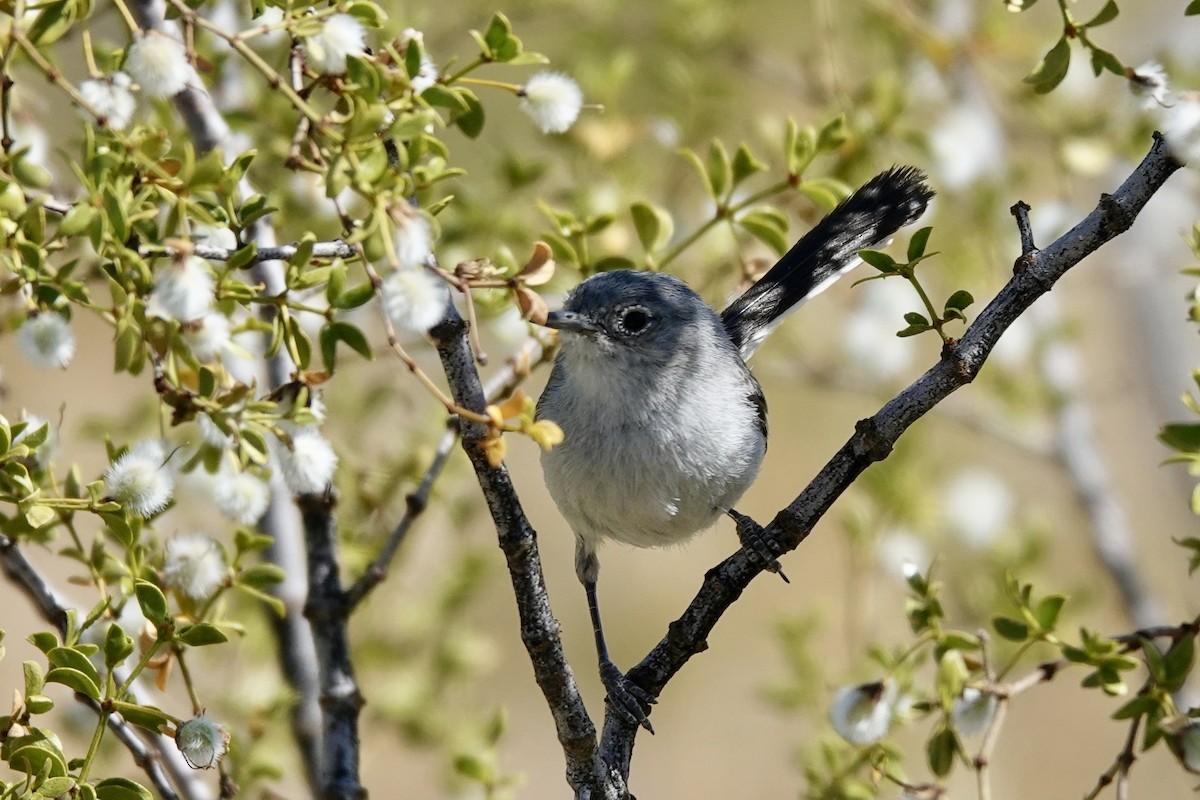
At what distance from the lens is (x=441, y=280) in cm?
155

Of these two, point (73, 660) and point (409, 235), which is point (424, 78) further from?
point (73, 660)

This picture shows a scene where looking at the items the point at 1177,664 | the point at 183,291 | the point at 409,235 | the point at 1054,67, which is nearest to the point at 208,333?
the point at 183,291

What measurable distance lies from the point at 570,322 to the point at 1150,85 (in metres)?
1.15

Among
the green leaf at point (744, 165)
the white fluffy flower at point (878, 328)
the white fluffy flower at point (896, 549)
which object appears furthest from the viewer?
the white fluffy flower at point (878, 328)

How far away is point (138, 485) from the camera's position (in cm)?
164

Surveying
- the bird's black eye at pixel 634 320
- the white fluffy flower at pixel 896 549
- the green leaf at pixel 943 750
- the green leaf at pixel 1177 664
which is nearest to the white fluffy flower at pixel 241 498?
the bird's black eye at pixel 634 320

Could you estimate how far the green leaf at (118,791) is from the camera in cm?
158

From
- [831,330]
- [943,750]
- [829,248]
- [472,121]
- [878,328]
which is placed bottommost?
[943,750]

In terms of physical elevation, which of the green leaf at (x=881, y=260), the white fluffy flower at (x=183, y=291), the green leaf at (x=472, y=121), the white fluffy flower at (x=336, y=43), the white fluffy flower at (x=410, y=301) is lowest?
the white fluffy flower at (x=410, y=301)

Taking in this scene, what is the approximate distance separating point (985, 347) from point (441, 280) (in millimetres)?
797

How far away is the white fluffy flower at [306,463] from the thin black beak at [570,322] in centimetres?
64

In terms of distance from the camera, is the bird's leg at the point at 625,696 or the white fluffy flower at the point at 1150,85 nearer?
the white fluffy flower at the point at 1150,85

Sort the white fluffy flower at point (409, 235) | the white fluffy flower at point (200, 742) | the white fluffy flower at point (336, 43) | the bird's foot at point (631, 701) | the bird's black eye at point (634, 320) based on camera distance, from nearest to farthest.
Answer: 1. the white fluffy flower at point (409, 235)
2. the white fluffy flower at point (336, 43)
3. the white fluffy flower at point (200, 742)
4. the bird's foot at point (631, 701)
5. the bird's black eye at point (634, 320)

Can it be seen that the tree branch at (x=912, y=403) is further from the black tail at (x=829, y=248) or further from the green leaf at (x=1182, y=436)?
the black tail at (x=829, y=248)
